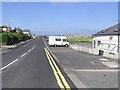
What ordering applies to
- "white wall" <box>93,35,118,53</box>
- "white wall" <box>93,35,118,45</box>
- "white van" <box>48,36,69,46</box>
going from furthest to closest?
"white van" <box>48,36,69,46</box> → "white wall" <box>93,35,118,45</box> → "white wall" <box>93,35,118,53</box>

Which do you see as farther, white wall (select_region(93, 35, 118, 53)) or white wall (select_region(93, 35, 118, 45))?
white wall (select_region(93, 35, 118, 45))

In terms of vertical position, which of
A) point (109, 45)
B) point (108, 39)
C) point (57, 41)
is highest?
point (108, 39)

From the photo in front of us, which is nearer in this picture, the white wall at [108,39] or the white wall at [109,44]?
the white wall at [109,44]

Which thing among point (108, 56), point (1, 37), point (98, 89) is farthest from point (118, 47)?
Result: point (1, 37)

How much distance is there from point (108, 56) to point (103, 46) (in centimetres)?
449

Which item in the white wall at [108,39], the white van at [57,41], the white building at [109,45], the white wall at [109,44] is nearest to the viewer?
the white building at [109,45]

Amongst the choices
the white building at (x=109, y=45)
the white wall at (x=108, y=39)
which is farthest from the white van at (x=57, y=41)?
the white wall at (x=108, y=39)

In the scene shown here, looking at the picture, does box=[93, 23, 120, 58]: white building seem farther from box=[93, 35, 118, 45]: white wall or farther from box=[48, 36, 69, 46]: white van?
box=[48, 36, 69, 46]: white van

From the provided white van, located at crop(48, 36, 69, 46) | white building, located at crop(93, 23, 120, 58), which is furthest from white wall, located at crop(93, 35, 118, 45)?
white van, located at crop(48, 36, 69, 46)

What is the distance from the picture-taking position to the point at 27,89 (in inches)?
440

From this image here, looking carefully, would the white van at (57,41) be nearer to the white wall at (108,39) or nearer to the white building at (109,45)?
the white building at (109,45)

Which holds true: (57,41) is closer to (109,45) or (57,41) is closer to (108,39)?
(108,39)

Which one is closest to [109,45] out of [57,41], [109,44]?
[109,44]

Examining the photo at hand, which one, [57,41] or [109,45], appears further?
[57,41]
